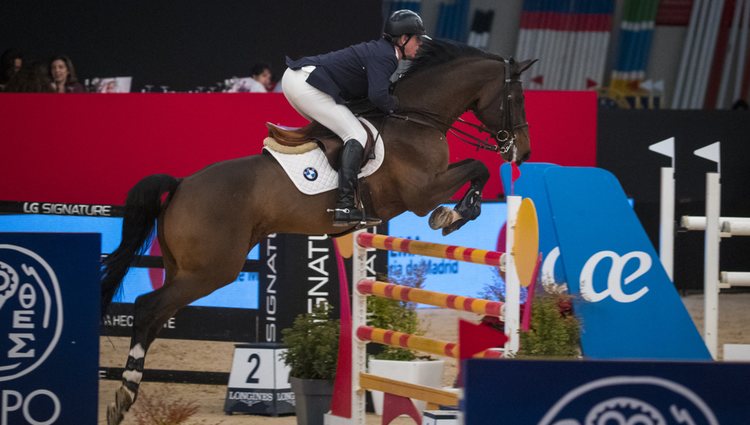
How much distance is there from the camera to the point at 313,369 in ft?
15.9

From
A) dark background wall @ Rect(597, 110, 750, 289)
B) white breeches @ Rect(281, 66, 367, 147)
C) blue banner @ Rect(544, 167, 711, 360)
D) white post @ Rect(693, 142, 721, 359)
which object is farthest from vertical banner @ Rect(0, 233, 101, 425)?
dark background wall @ Rect(597, 110, 750, 289)

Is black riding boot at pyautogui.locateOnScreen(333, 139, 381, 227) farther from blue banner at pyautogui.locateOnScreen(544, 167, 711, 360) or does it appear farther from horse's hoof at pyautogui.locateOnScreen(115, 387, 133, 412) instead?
horse's hoof at pyautogui.locateOnScreen(115, 387, 133, 412)

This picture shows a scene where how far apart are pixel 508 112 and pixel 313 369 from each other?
147 cm

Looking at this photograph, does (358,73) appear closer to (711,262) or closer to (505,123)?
(505,123)

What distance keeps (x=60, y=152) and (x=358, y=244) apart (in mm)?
4521

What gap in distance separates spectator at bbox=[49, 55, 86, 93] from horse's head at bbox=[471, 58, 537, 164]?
4.89m

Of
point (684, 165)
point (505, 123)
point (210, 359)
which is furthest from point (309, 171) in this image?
point (684, 165)

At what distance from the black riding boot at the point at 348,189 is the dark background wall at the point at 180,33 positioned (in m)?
5.49

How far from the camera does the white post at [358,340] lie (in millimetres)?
4539

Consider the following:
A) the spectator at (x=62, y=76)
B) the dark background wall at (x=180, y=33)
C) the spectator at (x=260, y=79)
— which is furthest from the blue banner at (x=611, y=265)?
the dark background wall at (x=180, y=33)

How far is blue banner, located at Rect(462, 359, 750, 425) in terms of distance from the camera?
2162 millimetres

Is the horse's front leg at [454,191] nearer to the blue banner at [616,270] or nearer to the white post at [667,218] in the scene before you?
the blue banner at [616,270]

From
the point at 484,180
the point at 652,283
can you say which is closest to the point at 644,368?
the point at 652,283

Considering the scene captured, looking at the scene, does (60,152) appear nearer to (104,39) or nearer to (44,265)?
(104,39)
